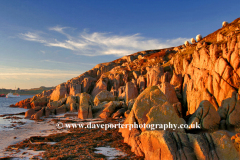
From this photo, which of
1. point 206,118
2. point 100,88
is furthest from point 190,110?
point 100,88

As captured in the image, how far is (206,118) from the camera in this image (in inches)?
523

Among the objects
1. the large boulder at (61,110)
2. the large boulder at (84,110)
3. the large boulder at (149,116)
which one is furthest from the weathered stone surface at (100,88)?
the large boulder at (149,116)

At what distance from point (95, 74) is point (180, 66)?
4628 cm

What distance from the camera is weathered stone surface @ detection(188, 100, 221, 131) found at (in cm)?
1308

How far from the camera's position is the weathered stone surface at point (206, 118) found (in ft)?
42.9

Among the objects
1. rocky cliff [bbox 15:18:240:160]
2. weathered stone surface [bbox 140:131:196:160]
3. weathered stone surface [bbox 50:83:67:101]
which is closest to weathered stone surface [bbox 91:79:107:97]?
weathered stone surface [bbox 50:83:67:101]

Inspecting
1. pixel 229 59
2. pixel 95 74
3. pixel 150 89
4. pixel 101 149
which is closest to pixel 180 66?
pixel 229 59

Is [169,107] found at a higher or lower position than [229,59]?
lower

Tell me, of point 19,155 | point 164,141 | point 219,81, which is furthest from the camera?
point 219,81

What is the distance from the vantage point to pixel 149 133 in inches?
378

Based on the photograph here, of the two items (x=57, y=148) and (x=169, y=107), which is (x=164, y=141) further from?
(x=57, y=148)

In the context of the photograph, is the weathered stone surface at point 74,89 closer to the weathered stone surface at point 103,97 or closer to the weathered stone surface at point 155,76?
the weathered stone surface at point 103,97

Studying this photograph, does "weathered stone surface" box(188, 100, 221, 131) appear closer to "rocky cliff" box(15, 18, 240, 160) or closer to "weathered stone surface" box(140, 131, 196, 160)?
"rocky cliff" box(15, 18, 240, 160)

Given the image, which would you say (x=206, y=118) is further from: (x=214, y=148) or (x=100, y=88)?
(x=100, y=88)
